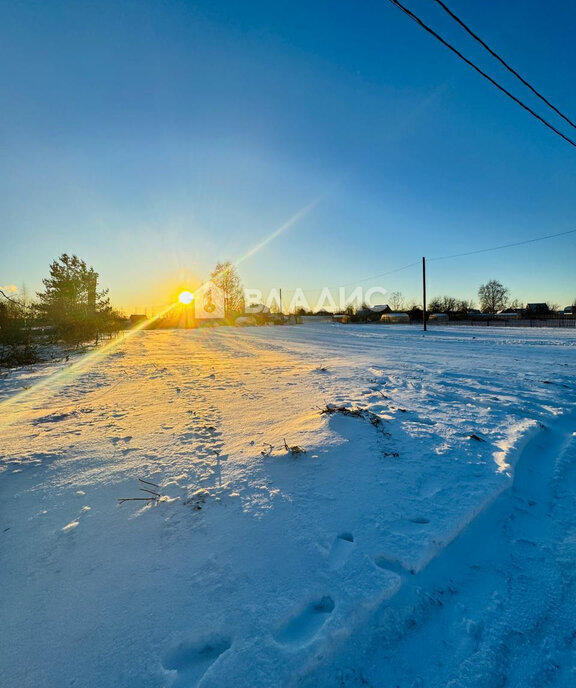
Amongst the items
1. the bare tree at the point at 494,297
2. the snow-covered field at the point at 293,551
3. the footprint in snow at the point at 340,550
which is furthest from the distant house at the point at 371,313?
the footprint in snow at the point at 340,550

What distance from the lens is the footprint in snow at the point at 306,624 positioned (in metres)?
1.41

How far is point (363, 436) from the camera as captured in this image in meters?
3.41

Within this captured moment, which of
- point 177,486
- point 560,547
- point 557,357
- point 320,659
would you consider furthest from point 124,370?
point 557,357

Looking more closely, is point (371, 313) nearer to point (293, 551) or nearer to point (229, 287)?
point (229, 287)

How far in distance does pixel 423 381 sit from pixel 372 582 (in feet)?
15.9

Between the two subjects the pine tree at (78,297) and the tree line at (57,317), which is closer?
the tree line at (57,317)

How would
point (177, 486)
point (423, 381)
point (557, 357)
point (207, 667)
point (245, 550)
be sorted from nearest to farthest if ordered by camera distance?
point (207, 667), point (245, 550), point (177, 486), point (423, 381), point (557, 357)

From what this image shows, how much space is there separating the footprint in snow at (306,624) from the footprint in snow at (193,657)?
0.25 meters

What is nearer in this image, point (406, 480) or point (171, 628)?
point (171, 628)

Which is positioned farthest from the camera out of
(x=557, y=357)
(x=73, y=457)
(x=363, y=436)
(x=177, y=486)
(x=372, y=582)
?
(x=557, y=357)

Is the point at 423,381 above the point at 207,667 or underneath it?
above

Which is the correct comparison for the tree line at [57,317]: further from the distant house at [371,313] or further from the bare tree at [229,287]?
the distant house at [371,313]

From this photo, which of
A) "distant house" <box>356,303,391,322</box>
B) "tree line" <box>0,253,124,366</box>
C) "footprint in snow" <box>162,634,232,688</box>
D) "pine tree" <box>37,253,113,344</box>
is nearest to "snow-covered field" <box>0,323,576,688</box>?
"footprint in snow" <box>162,634,232,688</box>

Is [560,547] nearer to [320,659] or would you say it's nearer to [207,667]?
→ [320,659]
